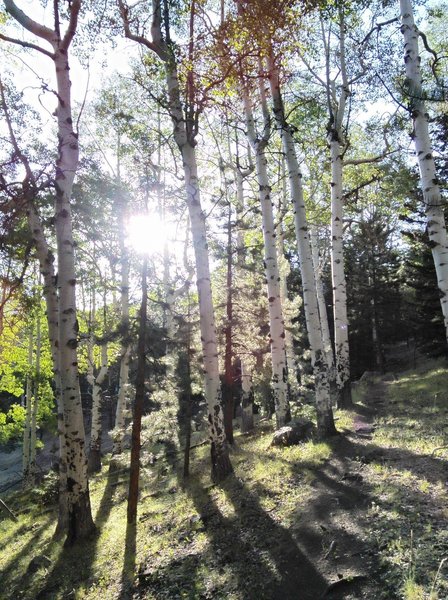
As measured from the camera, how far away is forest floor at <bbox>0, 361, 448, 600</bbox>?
4.24 metres

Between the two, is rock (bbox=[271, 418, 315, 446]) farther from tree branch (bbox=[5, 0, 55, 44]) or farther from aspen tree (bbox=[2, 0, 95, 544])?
tree branch (bbox=[5, 0, 55, 44])

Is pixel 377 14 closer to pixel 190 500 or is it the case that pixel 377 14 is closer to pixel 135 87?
pixel 135 87

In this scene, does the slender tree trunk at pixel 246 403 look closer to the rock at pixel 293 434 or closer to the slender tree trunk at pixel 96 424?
the rock at pixel 293 434

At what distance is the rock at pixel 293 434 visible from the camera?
A: 977 cm

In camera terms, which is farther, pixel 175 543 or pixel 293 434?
pixel 293 434

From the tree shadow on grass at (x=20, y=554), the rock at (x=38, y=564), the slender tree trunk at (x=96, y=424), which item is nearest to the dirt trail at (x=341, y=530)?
the rock at (x=38, y=564)

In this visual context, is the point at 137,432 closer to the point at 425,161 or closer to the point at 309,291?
the point at 309,291

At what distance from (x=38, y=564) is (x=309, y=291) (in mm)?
7811

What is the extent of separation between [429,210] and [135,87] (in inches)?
541

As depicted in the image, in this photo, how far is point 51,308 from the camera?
34.9 ft

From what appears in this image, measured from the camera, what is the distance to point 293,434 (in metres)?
9.88

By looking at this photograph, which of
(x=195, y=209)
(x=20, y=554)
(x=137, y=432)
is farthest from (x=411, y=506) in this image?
(x=20, y=554)

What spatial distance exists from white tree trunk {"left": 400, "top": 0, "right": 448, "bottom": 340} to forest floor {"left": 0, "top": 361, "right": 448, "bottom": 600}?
3093 mm

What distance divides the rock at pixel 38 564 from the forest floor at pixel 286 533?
0.14 feet
